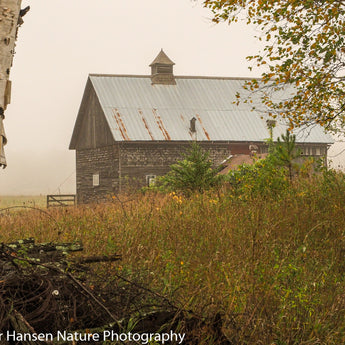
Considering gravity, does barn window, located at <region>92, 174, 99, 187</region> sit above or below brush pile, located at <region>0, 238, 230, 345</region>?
above

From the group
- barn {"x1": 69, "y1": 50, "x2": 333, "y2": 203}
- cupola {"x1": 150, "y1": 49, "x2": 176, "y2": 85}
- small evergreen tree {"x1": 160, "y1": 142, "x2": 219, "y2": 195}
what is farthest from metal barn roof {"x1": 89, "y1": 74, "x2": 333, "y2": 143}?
small evergreen tree {"x1": 160, "y1": 142, "x2": 219, "y2": 195}

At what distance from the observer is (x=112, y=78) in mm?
28109

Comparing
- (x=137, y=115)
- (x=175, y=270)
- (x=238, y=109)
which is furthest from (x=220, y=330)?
(x=238, y=109)

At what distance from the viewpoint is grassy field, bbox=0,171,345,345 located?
12.9 ft

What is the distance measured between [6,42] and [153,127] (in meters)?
21.0

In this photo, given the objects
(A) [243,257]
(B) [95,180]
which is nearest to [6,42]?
(A) [243,257]

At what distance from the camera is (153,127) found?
25.4 meters

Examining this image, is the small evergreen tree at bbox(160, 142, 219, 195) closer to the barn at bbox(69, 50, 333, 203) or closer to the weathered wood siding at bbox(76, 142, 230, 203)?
the weathered wood siding at bbox(76, 142, 230, 203)

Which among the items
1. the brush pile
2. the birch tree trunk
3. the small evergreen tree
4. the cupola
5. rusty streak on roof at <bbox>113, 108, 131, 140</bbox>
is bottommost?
the brush pile

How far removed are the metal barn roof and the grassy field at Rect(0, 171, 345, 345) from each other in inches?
637

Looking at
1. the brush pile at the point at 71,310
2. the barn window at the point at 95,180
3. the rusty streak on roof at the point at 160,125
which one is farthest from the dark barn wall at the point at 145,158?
the brush pile at the point at 71,310

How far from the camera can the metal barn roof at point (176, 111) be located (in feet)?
82.9

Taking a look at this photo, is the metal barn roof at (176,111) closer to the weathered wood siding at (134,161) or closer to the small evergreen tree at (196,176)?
the weathered wood siding at (134,161)

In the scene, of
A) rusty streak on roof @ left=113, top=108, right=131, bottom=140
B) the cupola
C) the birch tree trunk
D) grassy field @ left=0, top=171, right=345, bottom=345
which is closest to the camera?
grassy field @ left=0, top=171, right=345, bottom=345
